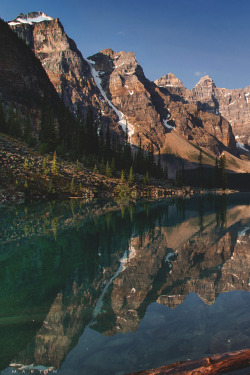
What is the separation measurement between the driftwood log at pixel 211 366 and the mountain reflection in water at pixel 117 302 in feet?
5.48

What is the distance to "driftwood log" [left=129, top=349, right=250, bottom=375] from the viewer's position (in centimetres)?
514

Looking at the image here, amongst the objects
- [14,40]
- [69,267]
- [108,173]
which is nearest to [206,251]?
[69,267]

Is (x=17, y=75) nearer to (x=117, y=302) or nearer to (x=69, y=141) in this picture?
(x=69, y=141)

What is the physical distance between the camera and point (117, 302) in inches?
417

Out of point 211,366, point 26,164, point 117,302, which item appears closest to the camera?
point 211,366

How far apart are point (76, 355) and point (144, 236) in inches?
689

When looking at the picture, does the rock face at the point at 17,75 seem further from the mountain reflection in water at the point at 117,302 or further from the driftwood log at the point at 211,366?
the driftwood log at the point at 211,366

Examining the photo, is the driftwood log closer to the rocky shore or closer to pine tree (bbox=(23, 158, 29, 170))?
the rocky shore

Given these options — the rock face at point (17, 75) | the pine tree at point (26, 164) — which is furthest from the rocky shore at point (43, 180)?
the rock face at point (17, 75)

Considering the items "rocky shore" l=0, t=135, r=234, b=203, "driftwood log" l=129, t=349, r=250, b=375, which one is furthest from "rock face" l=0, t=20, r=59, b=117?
"driftwood log" l=129, t=349, r=250, b=375

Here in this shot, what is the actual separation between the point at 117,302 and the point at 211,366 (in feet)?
19.0

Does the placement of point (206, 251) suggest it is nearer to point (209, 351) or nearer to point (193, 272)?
point (193, 272)

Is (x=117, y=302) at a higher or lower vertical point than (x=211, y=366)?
lower

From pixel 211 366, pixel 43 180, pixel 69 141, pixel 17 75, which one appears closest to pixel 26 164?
pixel 43 180
